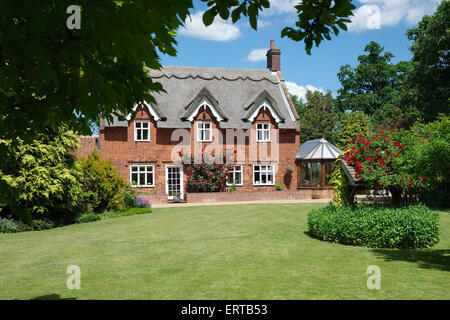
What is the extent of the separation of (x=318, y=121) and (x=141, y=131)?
30518mm

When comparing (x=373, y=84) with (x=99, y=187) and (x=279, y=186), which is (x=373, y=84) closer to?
(x=279, y=186)

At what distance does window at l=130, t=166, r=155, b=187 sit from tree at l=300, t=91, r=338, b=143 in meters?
28.6

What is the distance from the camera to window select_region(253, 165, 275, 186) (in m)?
33.2

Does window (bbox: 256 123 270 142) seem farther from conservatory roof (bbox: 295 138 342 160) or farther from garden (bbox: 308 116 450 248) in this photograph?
garden (bbox: 308 116 450 248)

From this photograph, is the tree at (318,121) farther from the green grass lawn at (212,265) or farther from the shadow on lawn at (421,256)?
the shadow on lawn at (421,256)

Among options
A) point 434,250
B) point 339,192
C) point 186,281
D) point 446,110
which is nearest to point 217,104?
point 446,110

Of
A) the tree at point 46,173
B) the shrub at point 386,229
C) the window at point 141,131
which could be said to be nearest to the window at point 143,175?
the window at point 141,131

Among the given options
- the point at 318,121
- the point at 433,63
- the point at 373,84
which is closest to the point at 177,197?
the point at 433,63

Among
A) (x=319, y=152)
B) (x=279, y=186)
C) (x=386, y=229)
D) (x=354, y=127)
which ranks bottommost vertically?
(x=386, y=229)

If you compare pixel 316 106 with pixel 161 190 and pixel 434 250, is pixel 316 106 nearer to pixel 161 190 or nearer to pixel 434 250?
pixel 161 190

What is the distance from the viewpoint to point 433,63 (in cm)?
3091

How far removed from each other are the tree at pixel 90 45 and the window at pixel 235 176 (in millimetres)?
27515
